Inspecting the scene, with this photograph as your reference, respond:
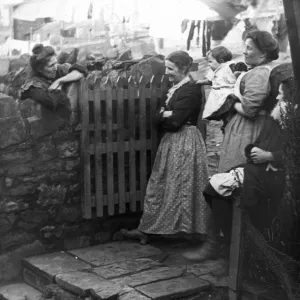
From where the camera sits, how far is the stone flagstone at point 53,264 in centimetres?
668

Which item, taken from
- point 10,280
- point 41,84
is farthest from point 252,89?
point 10,280

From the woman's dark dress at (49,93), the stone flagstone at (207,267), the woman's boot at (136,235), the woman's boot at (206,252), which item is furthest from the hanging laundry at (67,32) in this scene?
the stone flagstone at (207,267)

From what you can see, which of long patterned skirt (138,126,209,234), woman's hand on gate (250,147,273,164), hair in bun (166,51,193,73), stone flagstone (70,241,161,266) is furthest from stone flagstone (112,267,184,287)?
hair in bun (166,51,193,73)

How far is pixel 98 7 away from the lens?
22.3 ft

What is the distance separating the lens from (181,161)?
7.04 m

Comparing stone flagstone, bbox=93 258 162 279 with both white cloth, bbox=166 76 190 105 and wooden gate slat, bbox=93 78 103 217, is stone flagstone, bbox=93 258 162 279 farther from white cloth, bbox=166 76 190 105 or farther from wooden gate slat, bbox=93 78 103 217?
white cloth, bbox=166 76 190 105

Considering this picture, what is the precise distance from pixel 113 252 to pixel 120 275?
1.93ft

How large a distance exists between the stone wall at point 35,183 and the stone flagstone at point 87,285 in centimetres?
65

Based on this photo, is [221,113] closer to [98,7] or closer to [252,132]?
[252,132]

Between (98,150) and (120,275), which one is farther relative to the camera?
(98,150)

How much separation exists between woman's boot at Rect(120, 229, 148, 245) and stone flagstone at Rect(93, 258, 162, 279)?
0.41 m

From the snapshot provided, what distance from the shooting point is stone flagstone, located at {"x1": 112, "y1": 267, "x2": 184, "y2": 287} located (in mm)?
6367

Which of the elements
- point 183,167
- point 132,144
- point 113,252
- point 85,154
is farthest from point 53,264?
point 183,167

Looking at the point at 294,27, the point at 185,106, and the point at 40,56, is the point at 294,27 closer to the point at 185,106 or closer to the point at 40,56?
the point at 185,106
